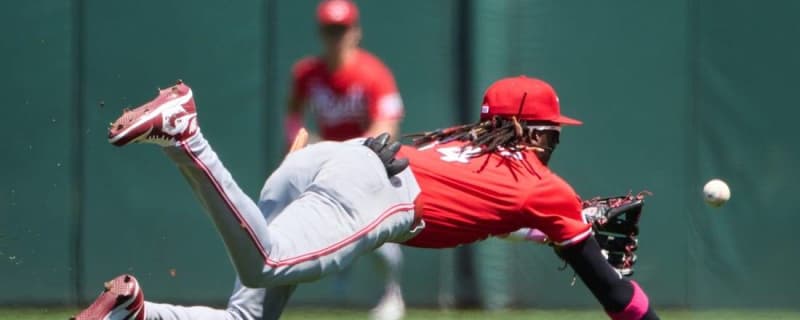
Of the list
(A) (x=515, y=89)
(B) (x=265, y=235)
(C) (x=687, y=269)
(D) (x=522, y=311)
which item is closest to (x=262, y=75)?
(D) (x=522, y=311)

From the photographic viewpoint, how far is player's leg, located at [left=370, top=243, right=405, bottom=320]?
702 cm

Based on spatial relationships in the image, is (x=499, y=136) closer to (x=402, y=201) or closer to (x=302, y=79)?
(x=402, y=201)

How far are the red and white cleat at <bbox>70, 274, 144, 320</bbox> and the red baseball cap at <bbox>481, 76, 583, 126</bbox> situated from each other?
131cm

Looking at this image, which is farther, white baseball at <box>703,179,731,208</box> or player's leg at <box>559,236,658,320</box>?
white baseball at <box>703,179,731,208</box>

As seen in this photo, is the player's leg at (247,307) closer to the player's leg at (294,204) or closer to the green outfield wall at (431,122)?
the player's leg at (294,204)

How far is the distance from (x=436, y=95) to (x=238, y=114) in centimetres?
113

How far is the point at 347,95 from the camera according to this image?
701cm

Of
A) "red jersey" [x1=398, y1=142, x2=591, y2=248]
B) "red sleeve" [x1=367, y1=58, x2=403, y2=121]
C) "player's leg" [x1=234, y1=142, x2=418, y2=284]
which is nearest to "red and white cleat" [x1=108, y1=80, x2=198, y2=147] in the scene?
"player's leg" [x1=234, y1=142, x2=418, y2=284]

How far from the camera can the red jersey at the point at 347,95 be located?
6930 millimetres

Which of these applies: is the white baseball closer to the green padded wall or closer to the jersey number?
the jersey number

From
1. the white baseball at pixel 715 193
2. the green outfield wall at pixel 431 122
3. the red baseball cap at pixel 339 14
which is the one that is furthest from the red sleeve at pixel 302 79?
the white baseball at pixel 715 193

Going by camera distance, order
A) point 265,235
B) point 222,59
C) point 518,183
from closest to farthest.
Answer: point 265,235, point 518,183, point 222,59

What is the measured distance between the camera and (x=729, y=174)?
795cm

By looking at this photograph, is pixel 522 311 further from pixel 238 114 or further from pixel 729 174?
pixel 238 114
